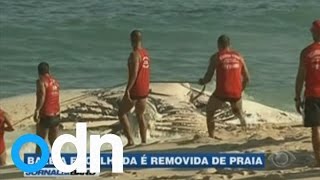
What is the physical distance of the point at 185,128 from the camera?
14539mm

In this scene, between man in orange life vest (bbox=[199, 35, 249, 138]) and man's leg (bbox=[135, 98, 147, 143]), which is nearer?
man in orange life vest (bbox=[199, 35, 249, 138])

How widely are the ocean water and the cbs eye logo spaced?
7754 mm

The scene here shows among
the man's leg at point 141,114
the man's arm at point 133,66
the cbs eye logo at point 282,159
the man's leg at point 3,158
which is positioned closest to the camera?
the cbs eye logo at point 282,159

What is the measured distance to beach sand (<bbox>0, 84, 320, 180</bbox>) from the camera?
1016 cm

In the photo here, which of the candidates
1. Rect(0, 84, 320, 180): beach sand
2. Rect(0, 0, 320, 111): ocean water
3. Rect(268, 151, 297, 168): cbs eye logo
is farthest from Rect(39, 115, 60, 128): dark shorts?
Rect(0, 0, 320, 111): ocean water

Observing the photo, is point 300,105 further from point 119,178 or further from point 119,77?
point 119,77

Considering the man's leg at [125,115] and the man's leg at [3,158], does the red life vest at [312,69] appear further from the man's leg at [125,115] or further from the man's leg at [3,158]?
the man's leg at [3,158]

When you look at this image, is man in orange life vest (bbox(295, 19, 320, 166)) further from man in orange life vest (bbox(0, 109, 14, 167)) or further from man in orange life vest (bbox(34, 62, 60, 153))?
man in orange life vest (bbox(0, 109, 14, 167))

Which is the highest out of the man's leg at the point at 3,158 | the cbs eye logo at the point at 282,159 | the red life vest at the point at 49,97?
the red life vest at the point at 49,97

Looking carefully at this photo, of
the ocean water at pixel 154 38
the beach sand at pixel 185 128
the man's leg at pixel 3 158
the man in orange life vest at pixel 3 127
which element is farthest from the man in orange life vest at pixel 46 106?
the ocean water at pixel 154 38

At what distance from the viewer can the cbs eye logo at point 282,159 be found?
33.9ft

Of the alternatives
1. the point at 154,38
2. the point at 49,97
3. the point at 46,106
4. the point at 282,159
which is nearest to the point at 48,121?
the point at 46,106

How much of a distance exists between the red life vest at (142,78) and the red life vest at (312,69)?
271 centimetres

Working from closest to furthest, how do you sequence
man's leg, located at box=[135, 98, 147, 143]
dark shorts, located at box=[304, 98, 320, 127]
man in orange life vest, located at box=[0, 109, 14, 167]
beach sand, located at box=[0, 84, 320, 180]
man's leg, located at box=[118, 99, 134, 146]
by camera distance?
dark shorts, located at box=[304, 98, 320, 127], beach sand, located at box=[0, 84, 320, 180], man in orange life vest, located at box=[0, 109, 14, 167], man's leg, located at box=[118, 99, 134, 146], man's leg, located at box=[135, 98, 147, 143]
